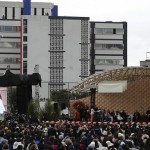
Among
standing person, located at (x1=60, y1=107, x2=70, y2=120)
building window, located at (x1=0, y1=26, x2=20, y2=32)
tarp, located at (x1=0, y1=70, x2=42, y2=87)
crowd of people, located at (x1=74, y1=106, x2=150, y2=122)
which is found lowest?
standing person, located at (x1=60, y1=107, x2=70, y2=120)

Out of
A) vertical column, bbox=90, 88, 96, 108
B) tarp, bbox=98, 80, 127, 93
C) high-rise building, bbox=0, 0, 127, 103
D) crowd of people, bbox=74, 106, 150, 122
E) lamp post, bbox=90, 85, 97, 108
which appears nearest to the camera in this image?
crowd of people, bbox=74, 106, 150, 122

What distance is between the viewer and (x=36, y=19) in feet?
357

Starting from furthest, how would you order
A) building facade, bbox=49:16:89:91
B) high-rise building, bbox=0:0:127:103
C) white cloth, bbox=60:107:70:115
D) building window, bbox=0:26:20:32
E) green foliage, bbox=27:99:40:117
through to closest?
building window, bbox=0:26:20:32, building facade, bbox=49:16:89:91, high-rise building, bbox=0:0:127:103, white cloth, bbox=60:107:70:115, green foliage, bbox=27:99:40:117

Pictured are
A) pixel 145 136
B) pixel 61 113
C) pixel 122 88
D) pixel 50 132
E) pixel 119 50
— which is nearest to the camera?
pixel 145 136

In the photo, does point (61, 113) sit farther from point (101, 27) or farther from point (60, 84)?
point (101, 27)

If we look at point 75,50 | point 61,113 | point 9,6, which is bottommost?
point 61,113

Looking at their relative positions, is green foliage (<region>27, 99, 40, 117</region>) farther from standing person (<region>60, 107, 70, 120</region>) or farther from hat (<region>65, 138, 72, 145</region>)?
hat (<region>65, 138, 72, 145</region>)

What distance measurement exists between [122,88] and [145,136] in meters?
22.3

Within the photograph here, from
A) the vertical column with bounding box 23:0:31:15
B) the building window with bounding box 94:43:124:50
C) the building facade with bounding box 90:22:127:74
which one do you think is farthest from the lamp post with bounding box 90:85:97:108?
the building window with bounding box 94:43:124:50

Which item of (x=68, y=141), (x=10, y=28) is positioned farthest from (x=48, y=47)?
(x=68, y=141)

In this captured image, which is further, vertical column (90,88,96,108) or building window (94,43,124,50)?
building window (94,43,124,50)

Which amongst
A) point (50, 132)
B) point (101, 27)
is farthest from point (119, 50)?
point (50, 132)

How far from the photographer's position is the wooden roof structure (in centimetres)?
4541

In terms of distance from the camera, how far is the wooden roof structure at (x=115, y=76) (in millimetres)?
45406
